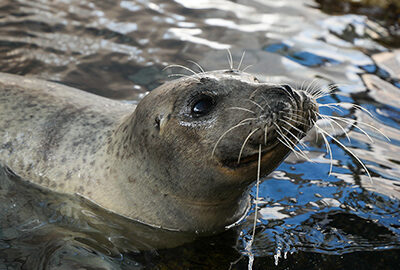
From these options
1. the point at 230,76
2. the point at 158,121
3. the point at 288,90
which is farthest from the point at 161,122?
the point at 288,90

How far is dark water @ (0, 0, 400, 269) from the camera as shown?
4344 millimetres

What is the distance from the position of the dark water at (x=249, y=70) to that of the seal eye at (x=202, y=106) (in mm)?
1010

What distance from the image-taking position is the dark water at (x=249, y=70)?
4344 mm

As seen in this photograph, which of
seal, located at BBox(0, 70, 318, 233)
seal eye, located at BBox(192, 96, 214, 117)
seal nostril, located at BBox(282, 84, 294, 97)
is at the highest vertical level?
seal nostril, located at BBox(282, 84, 294, 97)

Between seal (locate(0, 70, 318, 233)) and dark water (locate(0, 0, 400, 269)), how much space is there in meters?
0.17

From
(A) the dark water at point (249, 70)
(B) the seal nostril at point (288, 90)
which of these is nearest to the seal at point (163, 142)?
(B) the seal nostril at point (288, 90)

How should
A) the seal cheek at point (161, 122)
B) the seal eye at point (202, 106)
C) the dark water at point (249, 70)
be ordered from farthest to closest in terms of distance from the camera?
1. the dark water at point (249, 70)
2. the seal cheek at point (161, 122)
3. the seal eye at point (202, 106)

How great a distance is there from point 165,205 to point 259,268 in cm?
82

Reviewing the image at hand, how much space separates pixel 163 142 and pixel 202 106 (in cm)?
40

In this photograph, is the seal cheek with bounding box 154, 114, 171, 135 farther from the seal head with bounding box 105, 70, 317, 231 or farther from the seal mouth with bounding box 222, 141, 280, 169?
the seal mouth with bounding box 222, 141, 280, 169

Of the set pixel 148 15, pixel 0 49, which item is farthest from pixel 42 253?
pixel 148 15

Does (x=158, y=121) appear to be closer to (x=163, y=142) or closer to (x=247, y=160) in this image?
(x=163, y=142)

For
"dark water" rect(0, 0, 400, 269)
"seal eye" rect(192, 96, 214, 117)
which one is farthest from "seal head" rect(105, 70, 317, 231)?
"dark water" rect(0, 0, 400, 269)

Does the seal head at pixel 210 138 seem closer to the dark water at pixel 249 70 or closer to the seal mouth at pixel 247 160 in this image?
the seal mouth at pixel 247 160
